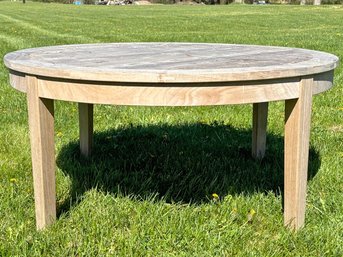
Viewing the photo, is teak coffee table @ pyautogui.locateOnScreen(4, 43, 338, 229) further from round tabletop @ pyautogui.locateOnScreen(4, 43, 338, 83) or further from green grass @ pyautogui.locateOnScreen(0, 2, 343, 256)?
green grass @ pyautogui.locateOnScreen(0, 2, 343, 256)

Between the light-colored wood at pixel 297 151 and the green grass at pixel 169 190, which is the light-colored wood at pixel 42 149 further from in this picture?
the light-colored wood at pixel 297 151

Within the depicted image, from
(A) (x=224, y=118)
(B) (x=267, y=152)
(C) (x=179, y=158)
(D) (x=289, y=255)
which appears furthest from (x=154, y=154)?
(D) (x=289, y=255)

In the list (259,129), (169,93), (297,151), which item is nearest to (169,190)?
(259,129)

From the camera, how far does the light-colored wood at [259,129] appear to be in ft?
9.48

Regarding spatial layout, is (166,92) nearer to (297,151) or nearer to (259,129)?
(297,151)

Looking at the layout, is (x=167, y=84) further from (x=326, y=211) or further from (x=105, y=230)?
(x=326, y=211)

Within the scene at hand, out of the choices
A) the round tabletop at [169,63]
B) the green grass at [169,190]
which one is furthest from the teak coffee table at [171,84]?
the green grass at [169,190]

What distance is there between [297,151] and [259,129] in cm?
91

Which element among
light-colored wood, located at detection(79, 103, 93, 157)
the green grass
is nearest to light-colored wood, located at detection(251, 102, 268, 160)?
the green grass

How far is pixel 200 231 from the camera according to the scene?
222 centimetres

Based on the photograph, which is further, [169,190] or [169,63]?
[169,190]

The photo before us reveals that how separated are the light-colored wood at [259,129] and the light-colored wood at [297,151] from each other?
761 millimetres

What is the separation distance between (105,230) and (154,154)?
1.04 metres

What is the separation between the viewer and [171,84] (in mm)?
1739
